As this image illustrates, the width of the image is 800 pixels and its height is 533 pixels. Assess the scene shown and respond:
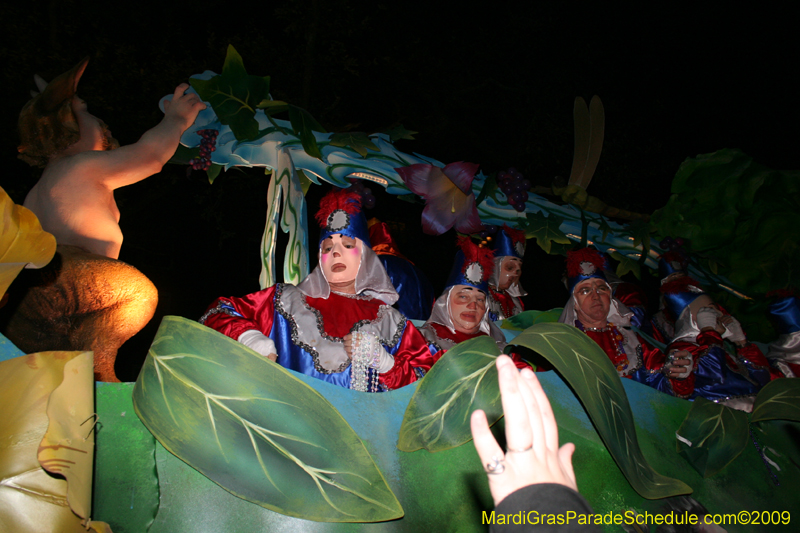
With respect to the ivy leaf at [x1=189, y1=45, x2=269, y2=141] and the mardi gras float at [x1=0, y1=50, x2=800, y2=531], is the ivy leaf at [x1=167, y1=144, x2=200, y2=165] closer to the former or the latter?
the mardi gras float at [x1=0, y1=50, x2=800, y2=531]

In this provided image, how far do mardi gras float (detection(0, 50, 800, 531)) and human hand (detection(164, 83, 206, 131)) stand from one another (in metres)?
0.09

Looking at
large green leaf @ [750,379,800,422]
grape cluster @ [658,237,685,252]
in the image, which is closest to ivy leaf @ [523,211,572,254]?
grape cluster @ [658,237,685,252]

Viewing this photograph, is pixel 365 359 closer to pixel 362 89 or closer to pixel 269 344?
pixel 269 344

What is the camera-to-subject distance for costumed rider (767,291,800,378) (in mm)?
3461

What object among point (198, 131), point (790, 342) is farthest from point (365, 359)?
point (790, 342)

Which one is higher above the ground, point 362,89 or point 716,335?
point 362,89

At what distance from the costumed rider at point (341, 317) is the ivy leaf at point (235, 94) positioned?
0.53 meters

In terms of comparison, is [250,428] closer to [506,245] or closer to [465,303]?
[465,303]

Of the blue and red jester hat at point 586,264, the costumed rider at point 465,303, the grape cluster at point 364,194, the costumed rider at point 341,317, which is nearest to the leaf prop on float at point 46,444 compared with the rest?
the costumed rider at point 341,317

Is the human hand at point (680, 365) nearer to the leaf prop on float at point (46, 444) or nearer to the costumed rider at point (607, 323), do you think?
the costumed rider at point (607, 323)

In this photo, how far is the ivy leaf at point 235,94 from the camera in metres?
2.31

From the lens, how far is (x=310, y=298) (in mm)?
2529

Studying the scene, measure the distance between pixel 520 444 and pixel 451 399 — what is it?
0.86m

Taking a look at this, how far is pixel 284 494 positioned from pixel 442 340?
5.39 feet
